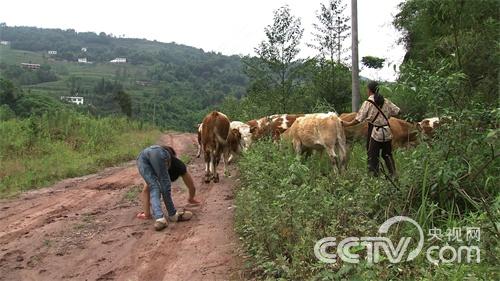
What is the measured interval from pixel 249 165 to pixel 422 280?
5276mm

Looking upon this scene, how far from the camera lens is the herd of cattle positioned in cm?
997

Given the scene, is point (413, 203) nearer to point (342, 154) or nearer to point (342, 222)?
point (342, 222)

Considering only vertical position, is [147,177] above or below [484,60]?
below

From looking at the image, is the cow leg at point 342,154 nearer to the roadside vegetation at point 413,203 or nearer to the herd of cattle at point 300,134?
the herd of cattle at point 300,134

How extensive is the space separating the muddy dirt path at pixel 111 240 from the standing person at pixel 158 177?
0.84 feet

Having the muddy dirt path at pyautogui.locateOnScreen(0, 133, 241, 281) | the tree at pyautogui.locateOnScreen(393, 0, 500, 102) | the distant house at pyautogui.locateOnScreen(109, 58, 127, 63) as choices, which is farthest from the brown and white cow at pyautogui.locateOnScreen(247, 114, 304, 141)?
the distant house at pyautogui.locateOnScreen(109, 58, 127, 63)

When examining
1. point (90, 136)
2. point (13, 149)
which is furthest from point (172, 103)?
point (13, 149)

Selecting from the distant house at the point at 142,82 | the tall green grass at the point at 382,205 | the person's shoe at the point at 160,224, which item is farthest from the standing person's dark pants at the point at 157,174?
the distant house at the point at 142,82

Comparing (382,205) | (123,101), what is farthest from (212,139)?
(123,101)

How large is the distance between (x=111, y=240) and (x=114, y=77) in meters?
81.5

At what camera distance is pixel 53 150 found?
53.4 feet

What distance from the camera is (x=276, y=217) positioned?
223 inches

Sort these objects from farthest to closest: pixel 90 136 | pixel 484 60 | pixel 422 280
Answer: pixel 90 136 → pixel 484 60 → pixel 422 280

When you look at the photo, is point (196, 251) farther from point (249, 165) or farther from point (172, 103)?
point (172, 103)
